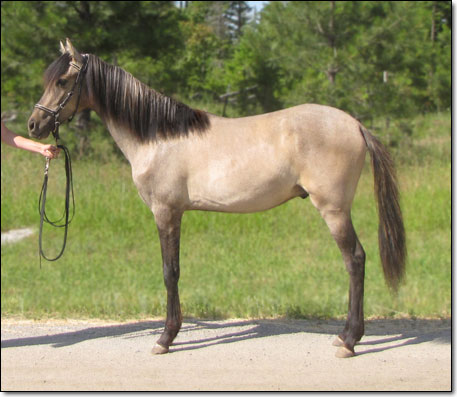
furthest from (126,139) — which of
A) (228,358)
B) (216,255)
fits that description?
(216,255)

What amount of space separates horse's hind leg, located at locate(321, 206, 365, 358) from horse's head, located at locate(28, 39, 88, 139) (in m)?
1.91

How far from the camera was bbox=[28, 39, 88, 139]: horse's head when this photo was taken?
4.16 metres

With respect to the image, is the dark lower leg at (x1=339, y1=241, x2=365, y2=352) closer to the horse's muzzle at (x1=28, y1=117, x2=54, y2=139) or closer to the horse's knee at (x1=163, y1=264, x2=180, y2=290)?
the horse's knee at (x1=163, y1=264, x2=180, y2=290)

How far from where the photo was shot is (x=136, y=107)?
430 cm

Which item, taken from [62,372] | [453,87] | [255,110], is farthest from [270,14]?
[62,372]

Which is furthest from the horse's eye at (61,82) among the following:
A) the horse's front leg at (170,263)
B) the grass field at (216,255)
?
the grass field at (216,255)

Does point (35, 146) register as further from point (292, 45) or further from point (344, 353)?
point (292, 45)

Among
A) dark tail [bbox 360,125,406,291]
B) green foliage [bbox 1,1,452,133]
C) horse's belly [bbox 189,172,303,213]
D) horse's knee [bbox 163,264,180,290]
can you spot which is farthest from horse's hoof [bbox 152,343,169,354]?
green foliage [bbox 1,1,452,133]

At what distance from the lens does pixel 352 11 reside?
12.6 metres

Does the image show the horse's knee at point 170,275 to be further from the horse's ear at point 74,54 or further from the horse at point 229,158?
the horse's ear at point 74,54

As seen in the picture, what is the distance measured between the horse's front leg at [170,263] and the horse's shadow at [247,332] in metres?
0.13

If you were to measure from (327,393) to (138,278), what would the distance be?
4.95m

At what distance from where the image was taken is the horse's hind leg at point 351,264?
4.10 metres

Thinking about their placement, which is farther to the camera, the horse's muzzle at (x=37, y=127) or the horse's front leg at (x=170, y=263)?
the horse's front leg at (x=170, y=263)
